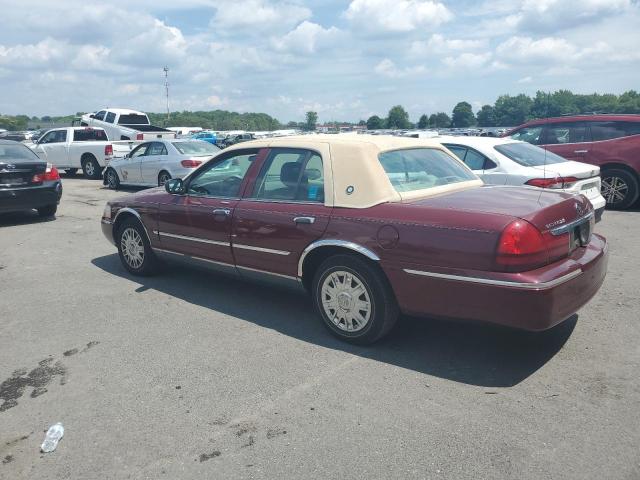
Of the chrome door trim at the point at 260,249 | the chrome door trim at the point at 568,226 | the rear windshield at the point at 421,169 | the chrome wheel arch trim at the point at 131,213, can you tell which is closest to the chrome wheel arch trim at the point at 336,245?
the chrome door trim at the point at 260,249

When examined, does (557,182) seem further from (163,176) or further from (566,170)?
(163,176)

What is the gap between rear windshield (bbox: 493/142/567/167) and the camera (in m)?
7.98

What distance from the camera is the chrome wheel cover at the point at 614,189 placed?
10188 millimetres

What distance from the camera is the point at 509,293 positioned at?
3.48 meters

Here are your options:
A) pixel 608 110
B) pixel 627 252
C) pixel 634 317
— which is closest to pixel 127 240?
pixel 634 317

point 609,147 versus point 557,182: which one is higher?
point 609,147

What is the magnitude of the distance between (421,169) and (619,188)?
7.16 metres

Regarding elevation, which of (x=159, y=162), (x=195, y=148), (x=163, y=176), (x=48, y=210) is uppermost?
(x=195, y=148)

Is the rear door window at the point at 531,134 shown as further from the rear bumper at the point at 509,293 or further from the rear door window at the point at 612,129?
the rear bumper at the point at 509,293

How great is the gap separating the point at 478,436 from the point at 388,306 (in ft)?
4.01

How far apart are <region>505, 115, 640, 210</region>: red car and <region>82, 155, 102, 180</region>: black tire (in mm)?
14231

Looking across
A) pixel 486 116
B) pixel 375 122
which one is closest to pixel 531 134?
pixel 486 116

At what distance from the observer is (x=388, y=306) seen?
408 cm

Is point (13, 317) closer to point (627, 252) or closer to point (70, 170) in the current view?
point (627, 252)
